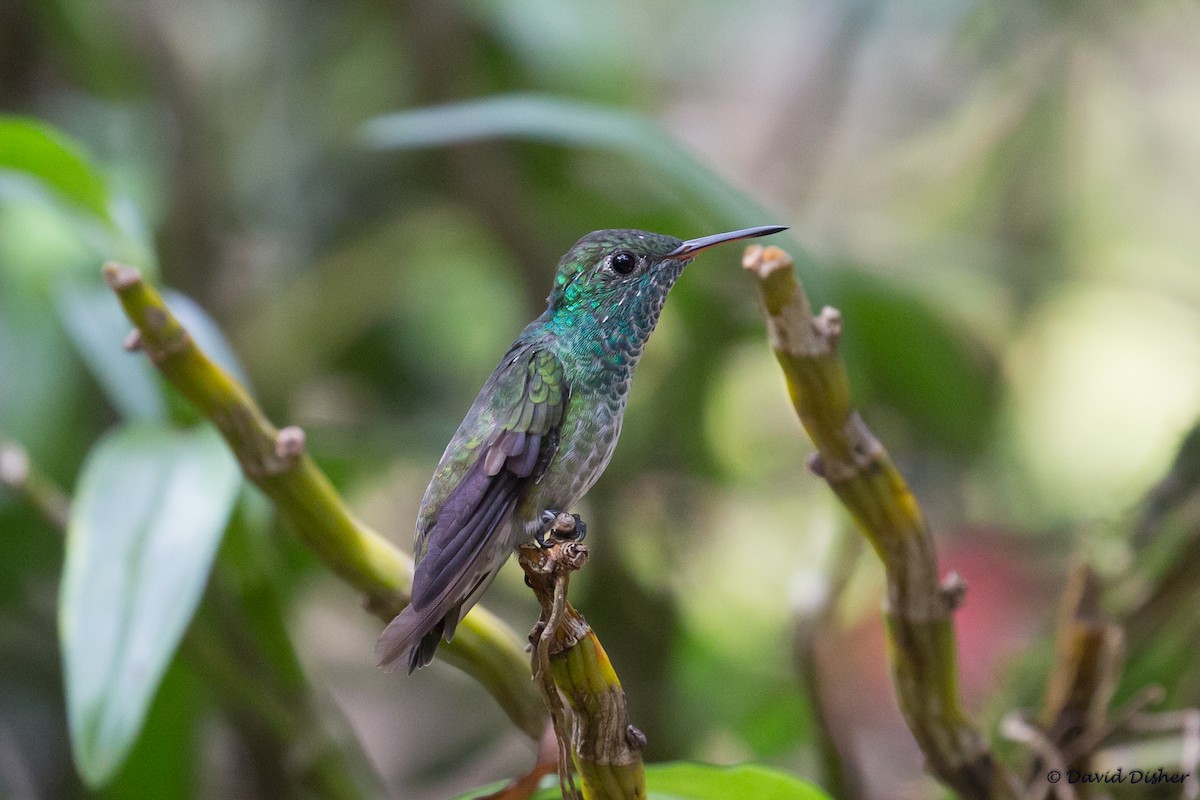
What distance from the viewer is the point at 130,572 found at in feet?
2.79

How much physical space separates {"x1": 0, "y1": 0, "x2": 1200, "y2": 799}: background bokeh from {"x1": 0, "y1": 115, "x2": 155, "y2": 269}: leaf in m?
0.19

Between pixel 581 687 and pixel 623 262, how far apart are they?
277mm

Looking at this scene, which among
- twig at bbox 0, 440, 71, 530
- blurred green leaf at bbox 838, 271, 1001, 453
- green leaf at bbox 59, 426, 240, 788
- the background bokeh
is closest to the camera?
green leaf at bbox 59, 426, 240, 788

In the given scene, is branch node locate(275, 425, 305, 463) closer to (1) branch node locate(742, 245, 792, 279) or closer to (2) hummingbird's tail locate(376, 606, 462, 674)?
(2) hummingbird's tail locate(376, 606, 462, 674)

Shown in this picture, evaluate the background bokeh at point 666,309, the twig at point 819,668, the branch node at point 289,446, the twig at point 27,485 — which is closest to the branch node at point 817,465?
the branch node at point 289,446

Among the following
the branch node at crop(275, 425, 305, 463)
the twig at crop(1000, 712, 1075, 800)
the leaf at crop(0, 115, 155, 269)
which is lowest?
the twig at crop(1000, 712, 1075, 800)

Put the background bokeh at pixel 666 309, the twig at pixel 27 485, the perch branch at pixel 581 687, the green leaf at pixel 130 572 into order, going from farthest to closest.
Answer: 1. the background bokeh at pixel 666 309
2. the twig at pixel 27 485
3. the green leaf at pixel 130 572
4. the perch branch at pixel 581 687

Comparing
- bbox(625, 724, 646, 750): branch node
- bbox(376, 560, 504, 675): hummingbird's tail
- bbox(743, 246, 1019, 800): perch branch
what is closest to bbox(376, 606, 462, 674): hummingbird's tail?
bbox(376, 560, 504, 675): hummingbird's tail

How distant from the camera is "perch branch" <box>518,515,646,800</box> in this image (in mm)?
557

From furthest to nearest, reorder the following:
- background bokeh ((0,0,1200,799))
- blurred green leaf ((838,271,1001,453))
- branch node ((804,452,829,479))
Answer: blurred green leaf ((838,271,1001,453)), background bokeh ((0,0,1200,799)), branch node ((804,452,829,479))

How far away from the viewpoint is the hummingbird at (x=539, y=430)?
0.59 meters

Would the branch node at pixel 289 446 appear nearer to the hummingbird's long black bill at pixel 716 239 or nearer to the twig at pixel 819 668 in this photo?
the hummingbird's long black bill at pixel 716 239

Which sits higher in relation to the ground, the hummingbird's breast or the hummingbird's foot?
the hummingbird's breast

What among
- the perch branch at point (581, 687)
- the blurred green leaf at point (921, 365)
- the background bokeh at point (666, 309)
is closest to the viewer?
the perch branch at point (581, 687)
